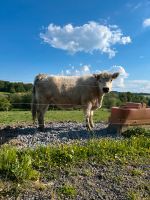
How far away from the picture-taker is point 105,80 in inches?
600

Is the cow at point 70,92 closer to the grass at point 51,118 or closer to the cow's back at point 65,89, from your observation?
the cow's back at point 65,89

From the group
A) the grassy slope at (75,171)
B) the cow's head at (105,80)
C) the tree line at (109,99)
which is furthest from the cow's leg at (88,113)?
the grassy slope at (75,171)

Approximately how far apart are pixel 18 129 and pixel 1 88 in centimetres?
1205

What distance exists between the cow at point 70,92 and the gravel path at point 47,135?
0.84 metres

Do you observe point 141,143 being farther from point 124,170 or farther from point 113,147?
point 124,170

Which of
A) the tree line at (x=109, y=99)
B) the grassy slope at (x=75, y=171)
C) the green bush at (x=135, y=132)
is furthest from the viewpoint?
the tree line at (x=109, y=99)

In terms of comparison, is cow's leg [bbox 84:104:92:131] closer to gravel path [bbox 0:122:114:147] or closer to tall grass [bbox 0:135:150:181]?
gravel path [bbox 0:122:114:147]

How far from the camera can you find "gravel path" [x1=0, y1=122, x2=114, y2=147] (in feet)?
36.9

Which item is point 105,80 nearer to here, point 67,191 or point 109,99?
point 109,99

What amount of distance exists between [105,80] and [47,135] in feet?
13.6

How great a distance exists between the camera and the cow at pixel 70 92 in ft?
49.6

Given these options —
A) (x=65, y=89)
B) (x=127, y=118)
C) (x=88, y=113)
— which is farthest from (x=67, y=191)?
(x=65, y=89)

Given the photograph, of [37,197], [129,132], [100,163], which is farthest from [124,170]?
[129,132]

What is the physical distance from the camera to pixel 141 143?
10484 mm
